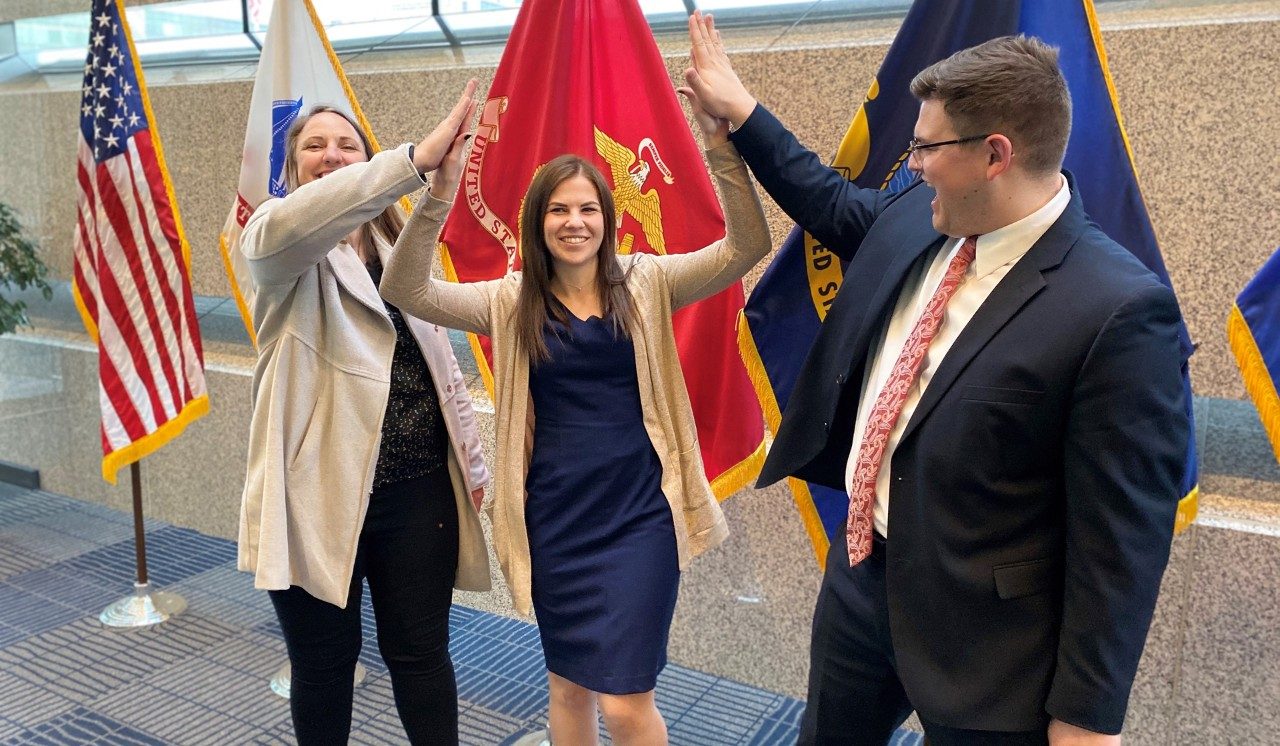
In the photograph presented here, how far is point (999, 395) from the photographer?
1.24 meters

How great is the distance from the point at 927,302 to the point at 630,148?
1256 millimetres

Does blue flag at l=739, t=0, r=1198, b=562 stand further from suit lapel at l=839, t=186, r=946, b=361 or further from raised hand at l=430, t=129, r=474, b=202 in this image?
raised hand at l=430, t=129, r=474, b=202

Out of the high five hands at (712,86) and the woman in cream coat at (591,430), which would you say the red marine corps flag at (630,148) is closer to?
the woman in cream coat at (591,430)

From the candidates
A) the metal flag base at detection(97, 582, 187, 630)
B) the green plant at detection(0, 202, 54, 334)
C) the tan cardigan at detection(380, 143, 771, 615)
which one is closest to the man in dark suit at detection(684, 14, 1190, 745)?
the tan cardigan at detection(380, 143, 771, 615)

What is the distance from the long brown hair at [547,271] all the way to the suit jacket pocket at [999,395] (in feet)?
2.67

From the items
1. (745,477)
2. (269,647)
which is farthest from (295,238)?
(269,647)

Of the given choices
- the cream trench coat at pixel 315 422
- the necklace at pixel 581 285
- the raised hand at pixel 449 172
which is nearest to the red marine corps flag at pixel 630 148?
the necklace at pixel 581 285

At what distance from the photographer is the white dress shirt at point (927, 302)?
1.31 meters

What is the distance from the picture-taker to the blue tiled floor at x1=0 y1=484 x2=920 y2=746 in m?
2.83

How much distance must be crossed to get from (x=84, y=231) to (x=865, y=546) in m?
3.23

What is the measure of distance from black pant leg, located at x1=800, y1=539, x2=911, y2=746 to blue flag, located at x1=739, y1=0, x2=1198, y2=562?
12cm

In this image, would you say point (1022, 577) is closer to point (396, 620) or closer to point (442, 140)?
point (442, 140)

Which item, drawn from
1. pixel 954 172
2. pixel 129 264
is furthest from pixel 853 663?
pixel 129 264

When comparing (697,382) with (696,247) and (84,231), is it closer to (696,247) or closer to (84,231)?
(696,247)
